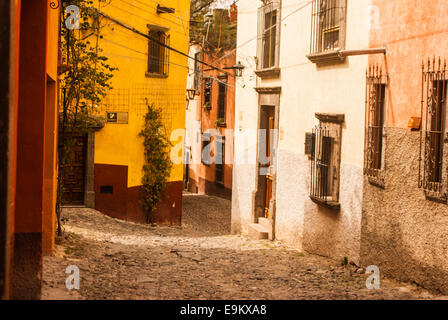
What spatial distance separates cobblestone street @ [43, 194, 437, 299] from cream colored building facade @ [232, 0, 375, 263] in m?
0.58

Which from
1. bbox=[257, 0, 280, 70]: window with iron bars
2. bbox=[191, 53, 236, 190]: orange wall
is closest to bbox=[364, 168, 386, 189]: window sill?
bbox=[257, 0, 280, 70]: window with iron bars

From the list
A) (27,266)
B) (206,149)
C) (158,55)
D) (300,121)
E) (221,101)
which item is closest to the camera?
(27,266)

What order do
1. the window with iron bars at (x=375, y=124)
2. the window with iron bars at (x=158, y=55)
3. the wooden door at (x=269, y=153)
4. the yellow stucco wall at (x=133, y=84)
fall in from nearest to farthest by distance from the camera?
the window with iron bars at (x=375, y=124), the wooden door at (x=269, y=153), the yellow stucco wall at (x=133, y=84), the window with iron bars at (x=158, y=55)

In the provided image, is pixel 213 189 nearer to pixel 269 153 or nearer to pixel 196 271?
pixel 269 153

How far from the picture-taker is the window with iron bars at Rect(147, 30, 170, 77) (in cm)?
1819

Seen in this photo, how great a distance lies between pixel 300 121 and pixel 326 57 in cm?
175

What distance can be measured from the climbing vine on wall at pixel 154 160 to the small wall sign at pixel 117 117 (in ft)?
2.15

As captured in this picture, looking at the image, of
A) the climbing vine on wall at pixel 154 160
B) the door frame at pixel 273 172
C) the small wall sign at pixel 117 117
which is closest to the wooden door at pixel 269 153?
the door frame at pixel 273 172

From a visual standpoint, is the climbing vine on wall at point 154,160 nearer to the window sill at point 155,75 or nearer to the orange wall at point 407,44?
the window sill at point 155,75

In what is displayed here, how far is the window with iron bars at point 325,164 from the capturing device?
35.1ft

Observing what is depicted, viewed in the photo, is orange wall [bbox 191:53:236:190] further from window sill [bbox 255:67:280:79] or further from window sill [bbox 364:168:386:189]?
window sill [bbox 364:168:386:189]

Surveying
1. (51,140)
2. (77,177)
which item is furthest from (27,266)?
(77,177)

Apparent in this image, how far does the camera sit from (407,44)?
8.35 m

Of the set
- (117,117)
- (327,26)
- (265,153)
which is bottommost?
(265,153)
